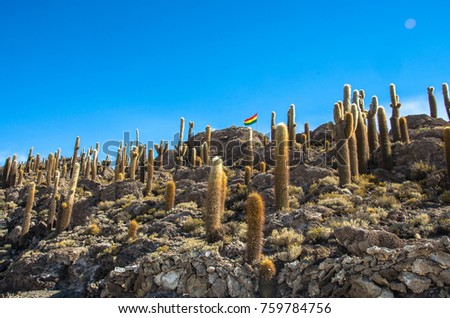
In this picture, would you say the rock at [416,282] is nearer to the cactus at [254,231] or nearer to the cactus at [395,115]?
the cactus at [254,231]

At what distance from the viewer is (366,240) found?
10117 millimetres

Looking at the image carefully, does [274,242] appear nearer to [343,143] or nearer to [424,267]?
[424,267]

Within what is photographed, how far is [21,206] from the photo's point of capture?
2836cm

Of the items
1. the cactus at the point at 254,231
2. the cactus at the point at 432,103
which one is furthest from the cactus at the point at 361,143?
the cactus at the point at 432,103

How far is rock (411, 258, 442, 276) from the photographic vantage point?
8.20 meters

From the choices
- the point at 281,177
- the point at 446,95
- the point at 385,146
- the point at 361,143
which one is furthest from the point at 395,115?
the point at 281,177

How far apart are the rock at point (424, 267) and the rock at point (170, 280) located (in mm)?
5990

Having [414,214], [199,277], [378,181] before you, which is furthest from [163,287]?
[378,181]

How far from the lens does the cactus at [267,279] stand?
9.82 meters

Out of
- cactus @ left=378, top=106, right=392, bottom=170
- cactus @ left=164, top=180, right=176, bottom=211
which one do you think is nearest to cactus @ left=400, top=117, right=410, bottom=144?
cactus @ left=378, top=106, right=392, bottom=170

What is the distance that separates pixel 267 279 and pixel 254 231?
1.56 meters

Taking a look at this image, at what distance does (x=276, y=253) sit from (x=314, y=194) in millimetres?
7228
